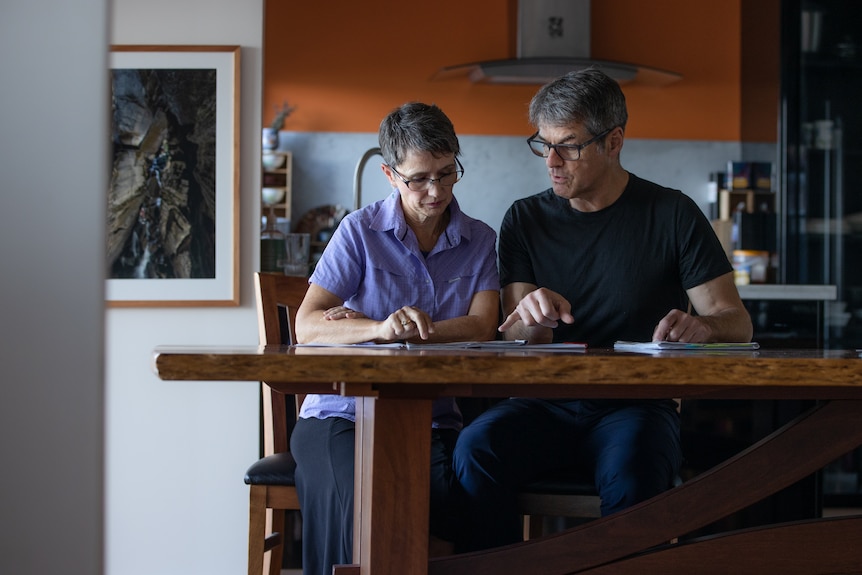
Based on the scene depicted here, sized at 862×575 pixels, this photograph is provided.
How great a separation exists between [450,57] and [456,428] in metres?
3.97

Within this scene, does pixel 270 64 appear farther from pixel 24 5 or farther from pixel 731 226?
pixel 24 5

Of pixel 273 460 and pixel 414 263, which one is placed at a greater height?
pixel 414 263

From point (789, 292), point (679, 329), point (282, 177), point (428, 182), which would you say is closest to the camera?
point (679, 329)

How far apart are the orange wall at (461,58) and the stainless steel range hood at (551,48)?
0.16 metres

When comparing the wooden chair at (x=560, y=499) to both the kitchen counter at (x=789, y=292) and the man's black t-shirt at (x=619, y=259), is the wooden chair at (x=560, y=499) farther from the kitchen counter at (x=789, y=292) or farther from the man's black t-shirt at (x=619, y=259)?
the kitchen counter at (x=789, y=292)

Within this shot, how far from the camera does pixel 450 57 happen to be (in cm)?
555

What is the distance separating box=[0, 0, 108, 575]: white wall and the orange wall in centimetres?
516

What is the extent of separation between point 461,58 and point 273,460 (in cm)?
395

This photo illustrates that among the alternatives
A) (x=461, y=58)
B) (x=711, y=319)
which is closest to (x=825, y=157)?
(x=461, y=58)

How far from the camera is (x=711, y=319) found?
1.87m

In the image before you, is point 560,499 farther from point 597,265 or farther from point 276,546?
point 276,546

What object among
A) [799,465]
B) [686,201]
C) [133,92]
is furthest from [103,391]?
[133,92]

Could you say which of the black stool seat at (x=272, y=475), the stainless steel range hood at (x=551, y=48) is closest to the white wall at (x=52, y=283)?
the black stool seat at (x=272, y=475)

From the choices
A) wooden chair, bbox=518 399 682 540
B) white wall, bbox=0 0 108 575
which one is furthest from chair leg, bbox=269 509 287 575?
white wall, bbox=0 0 108 575
